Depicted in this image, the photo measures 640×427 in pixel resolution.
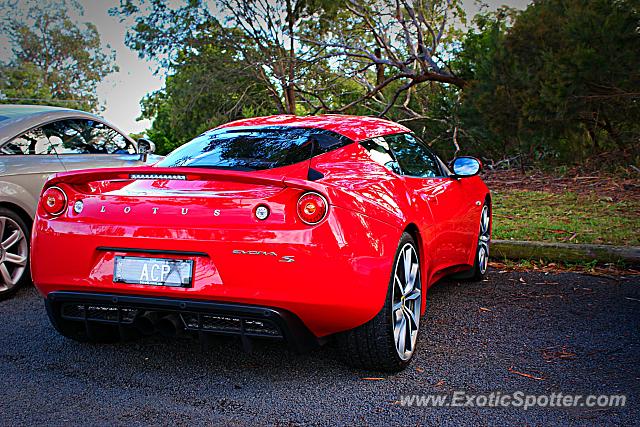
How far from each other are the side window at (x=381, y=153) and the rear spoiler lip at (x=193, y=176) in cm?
93

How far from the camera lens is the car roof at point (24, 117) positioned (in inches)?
225

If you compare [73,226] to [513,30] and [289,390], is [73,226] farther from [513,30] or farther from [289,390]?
[513,30]

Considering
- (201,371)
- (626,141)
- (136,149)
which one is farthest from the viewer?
A: (626,141)

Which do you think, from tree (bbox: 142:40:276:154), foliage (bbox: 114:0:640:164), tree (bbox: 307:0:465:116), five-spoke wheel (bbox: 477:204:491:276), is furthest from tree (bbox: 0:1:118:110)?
five-spoke wheel (bbox: 477:204:491:276)

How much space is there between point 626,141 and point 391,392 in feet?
33.6

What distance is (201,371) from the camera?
3.63 meters

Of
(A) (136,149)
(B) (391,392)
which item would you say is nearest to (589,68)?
(A) (136,149)

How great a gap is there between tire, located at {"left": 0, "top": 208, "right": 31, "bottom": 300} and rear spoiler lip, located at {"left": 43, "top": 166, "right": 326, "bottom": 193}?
86.7 inches

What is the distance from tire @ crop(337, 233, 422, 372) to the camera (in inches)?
135

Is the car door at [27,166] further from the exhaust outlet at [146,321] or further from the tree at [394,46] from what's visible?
the tree at [394,46]

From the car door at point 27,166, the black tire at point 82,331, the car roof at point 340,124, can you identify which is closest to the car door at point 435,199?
the car roof at point 340,124

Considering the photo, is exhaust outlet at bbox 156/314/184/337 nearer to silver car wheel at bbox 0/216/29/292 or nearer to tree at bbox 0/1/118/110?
silver car wheel at bbox 0/216/29/292

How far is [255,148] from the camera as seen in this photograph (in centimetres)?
385

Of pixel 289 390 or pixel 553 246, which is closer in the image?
pixel 289 390
